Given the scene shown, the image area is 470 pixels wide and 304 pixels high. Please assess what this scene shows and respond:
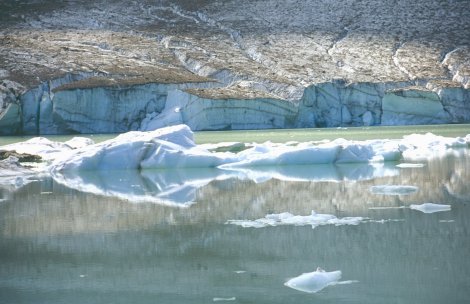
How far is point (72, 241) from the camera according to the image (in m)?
9.87

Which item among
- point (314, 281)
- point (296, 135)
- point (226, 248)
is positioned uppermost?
point (296, 135)

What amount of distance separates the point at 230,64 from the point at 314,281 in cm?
4016

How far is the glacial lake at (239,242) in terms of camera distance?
23.3ft

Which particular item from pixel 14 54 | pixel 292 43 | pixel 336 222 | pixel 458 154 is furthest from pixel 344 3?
pixel 336 222

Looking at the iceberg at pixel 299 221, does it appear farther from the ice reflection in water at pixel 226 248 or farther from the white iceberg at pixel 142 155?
the white iceberg at pixel 142 155

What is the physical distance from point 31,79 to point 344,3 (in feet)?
108

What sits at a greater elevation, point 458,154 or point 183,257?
point 458,154

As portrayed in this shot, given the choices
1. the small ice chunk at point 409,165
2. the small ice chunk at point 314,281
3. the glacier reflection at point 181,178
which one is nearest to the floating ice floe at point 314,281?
the small ice chunk at point 314,281

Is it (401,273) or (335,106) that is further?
(335,106)

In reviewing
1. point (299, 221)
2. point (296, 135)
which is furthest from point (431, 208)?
point (296, 135)

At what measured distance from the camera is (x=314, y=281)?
7.11m

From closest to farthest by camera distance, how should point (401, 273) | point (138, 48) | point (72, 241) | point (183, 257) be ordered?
1. point (401, 273)
2. point (183, 257)
3. point (72, 241)
4. point (138, 48)

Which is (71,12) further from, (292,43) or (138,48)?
(292,43)

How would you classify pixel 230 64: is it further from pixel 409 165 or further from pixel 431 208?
pixel 431 208
